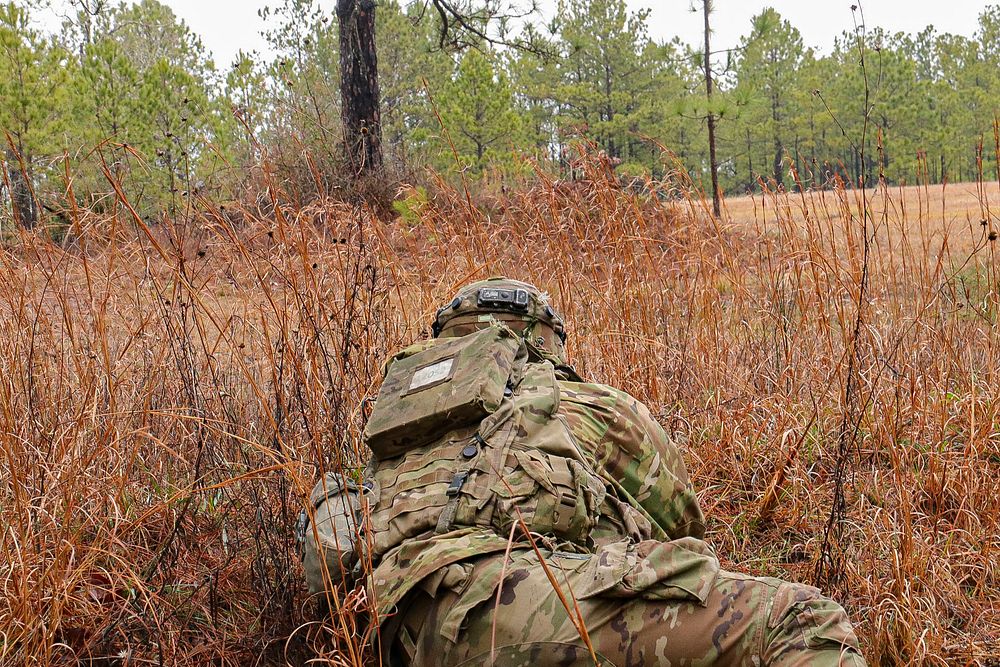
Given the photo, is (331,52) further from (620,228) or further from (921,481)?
(921,481)

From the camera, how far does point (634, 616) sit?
1.51 m

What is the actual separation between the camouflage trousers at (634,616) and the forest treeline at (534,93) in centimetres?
135

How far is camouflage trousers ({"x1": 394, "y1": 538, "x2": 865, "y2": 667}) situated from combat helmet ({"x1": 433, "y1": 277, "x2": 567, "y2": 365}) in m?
1.00

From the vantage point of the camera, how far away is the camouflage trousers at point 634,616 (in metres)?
1.46

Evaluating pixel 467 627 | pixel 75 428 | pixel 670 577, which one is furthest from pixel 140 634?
pixel 670 577

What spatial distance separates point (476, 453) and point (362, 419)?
879mm

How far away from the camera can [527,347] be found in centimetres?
→ 240

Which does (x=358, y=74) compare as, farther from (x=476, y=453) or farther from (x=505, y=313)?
(x=476, y=453)

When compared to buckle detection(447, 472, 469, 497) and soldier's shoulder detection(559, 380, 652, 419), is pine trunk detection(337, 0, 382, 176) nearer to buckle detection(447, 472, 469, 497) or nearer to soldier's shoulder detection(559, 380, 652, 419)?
soldier's shoulder detection(559, 380, 652, 419)

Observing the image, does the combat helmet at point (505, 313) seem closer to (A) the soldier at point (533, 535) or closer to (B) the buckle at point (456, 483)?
(A) the soldier at point (533, 535)

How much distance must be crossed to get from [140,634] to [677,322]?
2.52 m

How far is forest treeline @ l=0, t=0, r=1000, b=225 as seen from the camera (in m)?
9.84

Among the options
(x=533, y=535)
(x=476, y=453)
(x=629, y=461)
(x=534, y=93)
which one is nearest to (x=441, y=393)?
(x=476, y=453)

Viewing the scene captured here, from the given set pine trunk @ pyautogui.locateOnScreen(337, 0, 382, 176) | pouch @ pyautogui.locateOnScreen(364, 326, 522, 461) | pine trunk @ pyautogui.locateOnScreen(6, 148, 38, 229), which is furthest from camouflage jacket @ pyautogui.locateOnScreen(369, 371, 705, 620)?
pine trunk @ pyautogui.locateOnScreen(337, 0, 382, 176)
